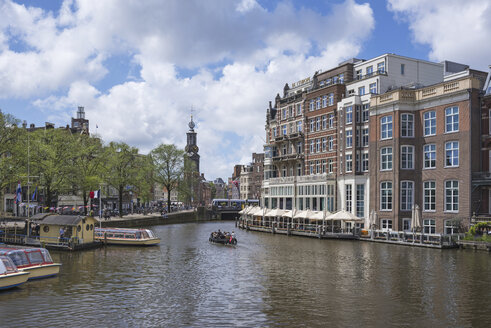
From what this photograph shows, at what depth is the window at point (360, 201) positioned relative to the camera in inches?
2635

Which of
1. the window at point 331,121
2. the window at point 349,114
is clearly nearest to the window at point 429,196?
the window at point 349,114

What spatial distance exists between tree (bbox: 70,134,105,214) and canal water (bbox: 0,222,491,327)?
102 ft

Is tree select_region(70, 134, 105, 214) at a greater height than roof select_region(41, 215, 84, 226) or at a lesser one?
greater

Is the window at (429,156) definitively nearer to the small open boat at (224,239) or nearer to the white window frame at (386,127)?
the white window frame at (386,127)

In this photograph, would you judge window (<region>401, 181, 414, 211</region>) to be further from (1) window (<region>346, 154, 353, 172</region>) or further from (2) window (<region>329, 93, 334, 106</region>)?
(2) window (<region>329, 93, 334, 106</region>)

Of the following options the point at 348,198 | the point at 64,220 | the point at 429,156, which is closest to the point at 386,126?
the point at 429,156

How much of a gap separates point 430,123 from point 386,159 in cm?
753

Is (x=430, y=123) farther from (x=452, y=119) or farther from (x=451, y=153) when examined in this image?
(x=451, y=153)

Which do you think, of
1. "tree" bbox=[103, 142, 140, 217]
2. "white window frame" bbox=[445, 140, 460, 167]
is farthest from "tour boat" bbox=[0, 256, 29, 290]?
"tree" bbox=[103, 142, 140, 217]

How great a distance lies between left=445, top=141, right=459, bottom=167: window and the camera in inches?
2202

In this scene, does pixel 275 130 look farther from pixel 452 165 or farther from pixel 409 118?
pixel 452 165

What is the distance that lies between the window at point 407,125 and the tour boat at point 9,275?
49250mm

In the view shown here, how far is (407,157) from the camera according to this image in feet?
201

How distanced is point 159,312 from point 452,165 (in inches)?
1743
